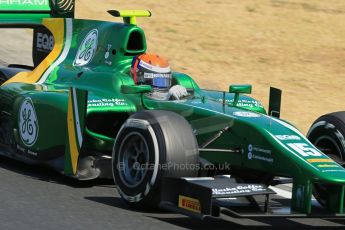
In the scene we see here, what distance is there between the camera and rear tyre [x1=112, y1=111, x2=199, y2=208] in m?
7.17

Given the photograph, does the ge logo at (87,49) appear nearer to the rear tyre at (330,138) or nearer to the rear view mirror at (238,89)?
the rear view mirror at (238,89)

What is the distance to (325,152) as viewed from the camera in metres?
8.01

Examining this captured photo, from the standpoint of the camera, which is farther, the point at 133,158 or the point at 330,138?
the point at 330,138

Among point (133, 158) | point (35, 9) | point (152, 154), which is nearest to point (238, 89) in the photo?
point (133, 158)

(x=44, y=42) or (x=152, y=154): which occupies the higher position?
(x=44, y=42)

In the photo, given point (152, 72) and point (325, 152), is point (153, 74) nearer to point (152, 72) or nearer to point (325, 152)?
point (152, 72)

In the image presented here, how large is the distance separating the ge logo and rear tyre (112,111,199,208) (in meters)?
2.16

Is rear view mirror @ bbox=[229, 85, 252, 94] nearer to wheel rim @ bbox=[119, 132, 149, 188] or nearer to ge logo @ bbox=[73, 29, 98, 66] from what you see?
wheel rim @ bbox=[119, 132, 149, 188]

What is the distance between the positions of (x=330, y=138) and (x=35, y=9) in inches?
172

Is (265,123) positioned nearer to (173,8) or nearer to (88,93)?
(88,93)

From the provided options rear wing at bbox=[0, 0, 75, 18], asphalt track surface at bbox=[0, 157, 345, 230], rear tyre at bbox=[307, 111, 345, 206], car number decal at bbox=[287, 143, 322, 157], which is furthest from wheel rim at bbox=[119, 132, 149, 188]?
rear wing at bbox=[0, 0, 75, 18]

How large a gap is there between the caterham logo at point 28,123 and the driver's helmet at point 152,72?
1.06 meters

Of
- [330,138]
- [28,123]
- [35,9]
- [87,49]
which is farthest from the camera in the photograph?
[35,9]

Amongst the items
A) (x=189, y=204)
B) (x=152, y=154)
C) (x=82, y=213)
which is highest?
(x=152, y=154)
